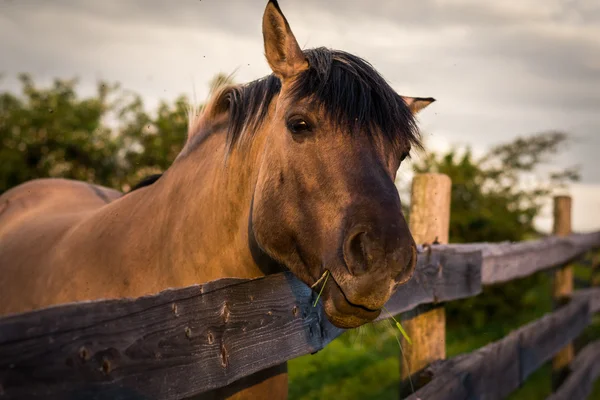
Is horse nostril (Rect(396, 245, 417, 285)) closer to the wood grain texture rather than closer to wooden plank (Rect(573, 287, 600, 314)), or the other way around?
the wood grain texture

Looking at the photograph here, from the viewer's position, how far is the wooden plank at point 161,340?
1.28 m

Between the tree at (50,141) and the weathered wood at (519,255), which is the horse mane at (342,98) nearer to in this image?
the weathered wood at (519,255)

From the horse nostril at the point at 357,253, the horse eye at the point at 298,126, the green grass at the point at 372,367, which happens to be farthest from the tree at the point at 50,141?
the horse nostril at the point at 357,253

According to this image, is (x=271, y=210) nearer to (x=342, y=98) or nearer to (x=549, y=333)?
(x=342, y=98)

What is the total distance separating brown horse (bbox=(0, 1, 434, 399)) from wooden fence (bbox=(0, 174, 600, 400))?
277 millimetres

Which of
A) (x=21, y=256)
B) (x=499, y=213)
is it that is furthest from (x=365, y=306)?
(x=499, y=213)

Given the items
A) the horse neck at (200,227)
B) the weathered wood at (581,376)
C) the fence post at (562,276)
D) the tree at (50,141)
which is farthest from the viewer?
the tree at (50,141)

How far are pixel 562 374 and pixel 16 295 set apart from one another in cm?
589

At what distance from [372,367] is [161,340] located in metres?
6.67

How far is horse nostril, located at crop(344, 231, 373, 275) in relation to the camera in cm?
195

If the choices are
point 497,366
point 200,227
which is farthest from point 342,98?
point 497,366

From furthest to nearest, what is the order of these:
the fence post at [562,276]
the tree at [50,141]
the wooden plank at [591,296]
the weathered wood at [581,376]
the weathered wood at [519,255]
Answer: the tree at [50,141] < the wooden plank at [591,296] < the fence post at [562,276] < the weathered wood at [581,376] < the weathered wood at [519,255]

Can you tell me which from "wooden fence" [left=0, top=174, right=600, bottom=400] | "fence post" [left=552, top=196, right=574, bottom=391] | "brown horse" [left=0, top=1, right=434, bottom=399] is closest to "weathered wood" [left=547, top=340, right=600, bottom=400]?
"fence post" [left=552, top=196, right=574, bottom=391]

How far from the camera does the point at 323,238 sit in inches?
86.0
